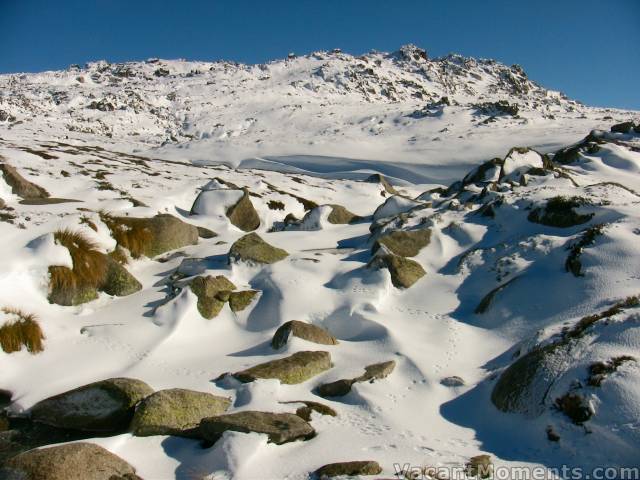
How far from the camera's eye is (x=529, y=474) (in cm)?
357

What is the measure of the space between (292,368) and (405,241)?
4.46 meters

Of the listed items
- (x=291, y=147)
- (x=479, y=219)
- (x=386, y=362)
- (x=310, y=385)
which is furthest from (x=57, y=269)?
(x=291, y=147)

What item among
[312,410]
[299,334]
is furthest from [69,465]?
[299,334]

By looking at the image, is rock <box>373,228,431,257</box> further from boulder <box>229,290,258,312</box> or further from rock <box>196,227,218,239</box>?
rock <box>196,227,218,239</box>

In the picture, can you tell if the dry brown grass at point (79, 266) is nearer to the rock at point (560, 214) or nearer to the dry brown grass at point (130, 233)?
the dry brown grass at point (130, 233)

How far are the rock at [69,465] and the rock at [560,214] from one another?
8107mm

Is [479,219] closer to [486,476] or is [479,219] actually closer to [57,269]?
[486,476]

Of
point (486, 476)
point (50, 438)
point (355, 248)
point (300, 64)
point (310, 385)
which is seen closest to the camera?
point (486, 476)

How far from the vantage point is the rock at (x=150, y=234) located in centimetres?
875

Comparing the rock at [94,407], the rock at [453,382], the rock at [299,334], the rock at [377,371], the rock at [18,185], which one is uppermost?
the rock at [18,185]

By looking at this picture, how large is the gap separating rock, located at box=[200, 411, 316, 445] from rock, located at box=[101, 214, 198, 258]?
540cm

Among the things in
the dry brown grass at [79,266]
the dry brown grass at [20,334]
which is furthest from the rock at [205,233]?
the dry brown grass at [20,334]

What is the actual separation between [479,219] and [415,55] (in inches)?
3942

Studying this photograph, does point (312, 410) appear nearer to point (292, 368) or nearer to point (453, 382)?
point (292, 368)
